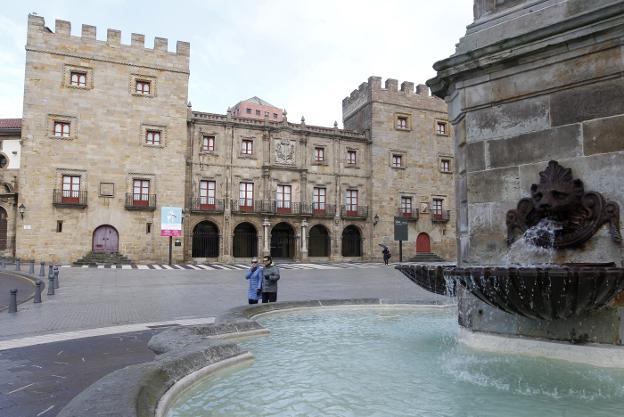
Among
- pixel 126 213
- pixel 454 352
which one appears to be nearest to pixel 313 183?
pixel 126 213

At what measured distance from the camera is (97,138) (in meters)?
30.1

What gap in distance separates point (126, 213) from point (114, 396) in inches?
1176

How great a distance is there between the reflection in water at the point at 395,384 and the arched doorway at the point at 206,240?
2865cm

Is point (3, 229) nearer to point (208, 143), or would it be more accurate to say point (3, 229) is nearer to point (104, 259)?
point (104, 259)

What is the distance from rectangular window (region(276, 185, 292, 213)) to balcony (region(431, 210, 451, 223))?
40.7 ft

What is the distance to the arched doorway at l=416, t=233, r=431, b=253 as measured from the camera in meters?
38.2

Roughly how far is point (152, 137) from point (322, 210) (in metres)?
13.5

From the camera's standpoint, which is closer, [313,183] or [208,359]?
[208,359]

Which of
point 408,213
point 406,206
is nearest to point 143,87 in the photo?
point 406,206

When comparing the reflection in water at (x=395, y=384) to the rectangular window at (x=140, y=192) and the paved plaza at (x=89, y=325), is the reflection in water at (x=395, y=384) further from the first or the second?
the rectangular window at (x=140, y=192)

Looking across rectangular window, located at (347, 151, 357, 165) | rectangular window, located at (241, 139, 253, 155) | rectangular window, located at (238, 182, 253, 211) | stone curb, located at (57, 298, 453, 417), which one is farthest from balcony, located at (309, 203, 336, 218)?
stone curb, located at (57, 298, 453, 417)

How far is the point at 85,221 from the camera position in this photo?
29.2 metres

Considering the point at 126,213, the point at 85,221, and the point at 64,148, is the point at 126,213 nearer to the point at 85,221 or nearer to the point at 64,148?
the point at 85,221

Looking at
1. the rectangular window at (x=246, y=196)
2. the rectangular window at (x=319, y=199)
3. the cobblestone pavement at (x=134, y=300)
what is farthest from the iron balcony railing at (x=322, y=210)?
the cobblestone pavement at (x=134, y=300)
